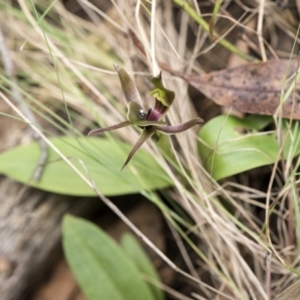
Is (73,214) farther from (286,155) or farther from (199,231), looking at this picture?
(286,155)

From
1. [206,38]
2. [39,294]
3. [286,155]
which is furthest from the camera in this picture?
[39,294]

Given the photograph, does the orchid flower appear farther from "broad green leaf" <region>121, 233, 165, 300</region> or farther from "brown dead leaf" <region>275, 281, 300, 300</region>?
"broad green leaf" <region>121, 233, 165, 300</region>

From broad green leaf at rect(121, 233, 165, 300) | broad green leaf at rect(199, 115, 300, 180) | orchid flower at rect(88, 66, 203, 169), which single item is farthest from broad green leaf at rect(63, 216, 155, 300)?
orchid flower at rect(88, 66, 203, 169)

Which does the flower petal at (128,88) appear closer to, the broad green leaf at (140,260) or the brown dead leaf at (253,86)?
the brown dead leaf at (253,86)

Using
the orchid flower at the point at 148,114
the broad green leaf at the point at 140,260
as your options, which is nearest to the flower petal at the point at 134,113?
the orchid flower at the point at 148,114

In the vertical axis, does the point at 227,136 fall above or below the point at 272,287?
above

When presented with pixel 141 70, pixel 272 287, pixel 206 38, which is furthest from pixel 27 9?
pixel 272 287

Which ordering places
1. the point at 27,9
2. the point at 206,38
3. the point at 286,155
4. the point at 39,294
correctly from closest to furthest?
1. the point at 286,155
2. the point at 27,9
3. the point at 206,38
4. the point at 39,294
